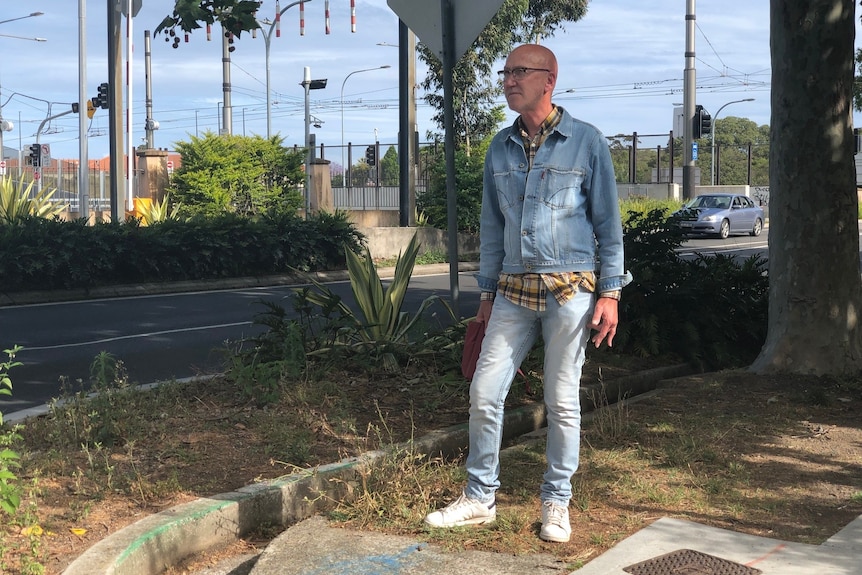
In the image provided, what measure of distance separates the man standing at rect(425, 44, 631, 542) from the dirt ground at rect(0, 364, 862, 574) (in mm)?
284

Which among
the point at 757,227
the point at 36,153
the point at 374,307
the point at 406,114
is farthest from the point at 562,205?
the point at 36,153

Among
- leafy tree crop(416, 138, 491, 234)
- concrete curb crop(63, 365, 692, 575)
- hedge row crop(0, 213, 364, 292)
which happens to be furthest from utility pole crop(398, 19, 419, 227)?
concrete curb crop(63, 365, 692, 575)

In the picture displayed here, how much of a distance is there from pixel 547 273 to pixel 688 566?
1.19m

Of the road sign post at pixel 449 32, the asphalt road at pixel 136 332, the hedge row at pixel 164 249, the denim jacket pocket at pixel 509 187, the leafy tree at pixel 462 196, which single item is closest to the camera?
the denim jacket pocket at pixel 509 187

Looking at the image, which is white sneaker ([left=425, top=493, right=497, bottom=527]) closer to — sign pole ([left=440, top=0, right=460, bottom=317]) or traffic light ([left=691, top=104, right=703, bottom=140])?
sign pole ([left=440, top=0, right=460, bottom=317])

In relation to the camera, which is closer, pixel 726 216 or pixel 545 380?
pixel 545 380

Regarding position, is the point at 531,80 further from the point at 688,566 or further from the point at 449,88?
the point at 449,88

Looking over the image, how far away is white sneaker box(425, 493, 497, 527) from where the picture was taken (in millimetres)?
4039

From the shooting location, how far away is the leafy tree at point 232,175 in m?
22.7

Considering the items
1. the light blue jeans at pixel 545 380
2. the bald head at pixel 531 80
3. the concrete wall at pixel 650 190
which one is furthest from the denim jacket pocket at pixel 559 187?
the concrete wall at pixel 650 190

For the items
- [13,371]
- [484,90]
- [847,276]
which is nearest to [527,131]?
[847,276]

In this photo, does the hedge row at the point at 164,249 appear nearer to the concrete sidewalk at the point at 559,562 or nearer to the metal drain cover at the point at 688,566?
the concrete sidewalk at the point at 559,562

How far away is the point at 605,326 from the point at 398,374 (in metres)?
2.88

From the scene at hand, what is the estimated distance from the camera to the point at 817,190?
6836mm
